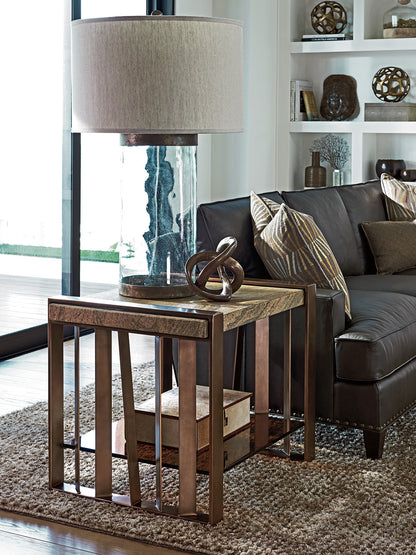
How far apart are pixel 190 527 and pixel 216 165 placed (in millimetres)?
3932

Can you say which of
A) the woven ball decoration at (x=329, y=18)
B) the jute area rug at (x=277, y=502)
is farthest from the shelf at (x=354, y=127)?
the jute area rug at (x=277, y=502)

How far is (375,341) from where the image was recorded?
2.79m

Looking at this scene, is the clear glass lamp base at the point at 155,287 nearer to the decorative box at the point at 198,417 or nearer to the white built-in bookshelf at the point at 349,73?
the decorative box at the point at 198,417

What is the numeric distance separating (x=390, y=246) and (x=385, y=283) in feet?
1.23

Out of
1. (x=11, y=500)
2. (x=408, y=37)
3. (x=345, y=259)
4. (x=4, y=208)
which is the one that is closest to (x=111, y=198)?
(x=4, y=208)

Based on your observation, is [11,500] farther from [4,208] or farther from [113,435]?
[4,208]

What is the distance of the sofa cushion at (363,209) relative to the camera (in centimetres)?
410

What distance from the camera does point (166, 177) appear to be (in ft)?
7.85

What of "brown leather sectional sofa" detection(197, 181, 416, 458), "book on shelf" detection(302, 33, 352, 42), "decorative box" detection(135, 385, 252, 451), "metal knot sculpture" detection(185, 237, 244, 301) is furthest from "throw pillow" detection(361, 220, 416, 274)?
"book on shelf" detection(302, 33, 352, 42)

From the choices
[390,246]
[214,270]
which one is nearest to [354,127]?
[390,246]

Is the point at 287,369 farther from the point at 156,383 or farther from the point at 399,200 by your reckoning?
the point at 399,200

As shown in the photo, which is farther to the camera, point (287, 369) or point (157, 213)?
point (287, 369)

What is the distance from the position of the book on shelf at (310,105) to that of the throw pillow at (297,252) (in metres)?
3.30

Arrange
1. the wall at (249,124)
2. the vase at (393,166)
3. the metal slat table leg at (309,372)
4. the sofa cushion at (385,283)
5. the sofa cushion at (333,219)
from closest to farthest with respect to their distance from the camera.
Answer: the metal slat table leg at (309,372)
the sofa cushion at (385,283)
the sofa cushion at (333,219)
the wall at (249,124)
the vase at (393,166)
